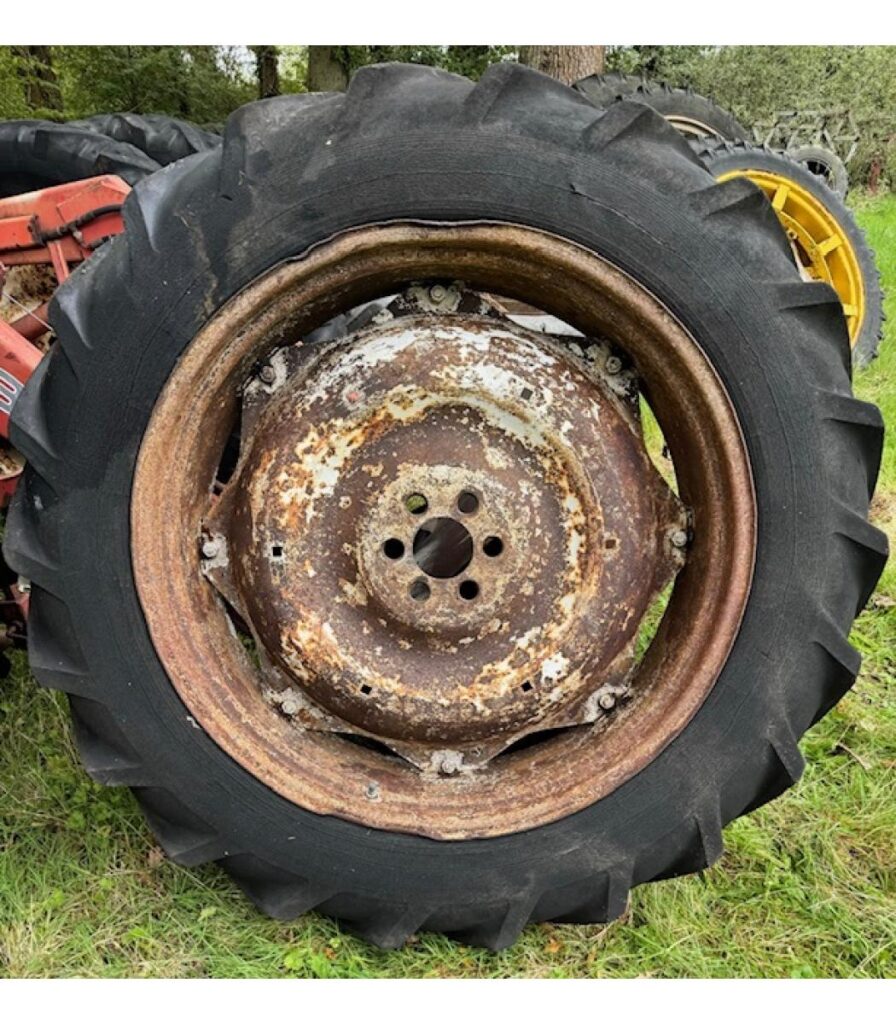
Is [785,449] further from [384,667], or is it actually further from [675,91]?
[675,91]

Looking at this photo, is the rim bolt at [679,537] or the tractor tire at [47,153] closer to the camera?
the rim bolt at [679,537]

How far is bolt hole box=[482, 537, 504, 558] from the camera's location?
1821mm

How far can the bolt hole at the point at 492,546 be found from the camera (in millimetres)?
1821

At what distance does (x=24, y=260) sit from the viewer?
259 cm

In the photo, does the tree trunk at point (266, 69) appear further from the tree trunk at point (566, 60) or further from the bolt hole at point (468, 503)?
the bolt hole at point (468, 503)

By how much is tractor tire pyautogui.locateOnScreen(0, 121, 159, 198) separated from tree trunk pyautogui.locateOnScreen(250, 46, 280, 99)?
813 cm

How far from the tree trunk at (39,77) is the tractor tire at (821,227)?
24.1 ft

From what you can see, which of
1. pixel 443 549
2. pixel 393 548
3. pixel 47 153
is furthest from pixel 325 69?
pixel 393 548

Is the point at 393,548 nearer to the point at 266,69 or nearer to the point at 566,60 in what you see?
the point at 566,60

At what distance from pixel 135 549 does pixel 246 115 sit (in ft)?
2.64

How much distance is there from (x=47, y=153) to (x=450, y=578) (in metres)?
2.55

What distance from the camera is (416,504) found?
1.90m

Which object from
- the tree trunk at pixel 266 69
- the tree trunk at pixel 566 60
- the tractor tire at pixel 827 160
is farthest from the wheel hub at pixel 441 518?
the tree trunk at pixel 266 69

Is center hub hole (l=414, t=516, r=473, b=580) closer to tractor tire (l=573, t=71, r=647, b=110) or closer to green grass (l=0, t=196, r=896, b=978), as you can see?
green grass (l=0, t=196, r=896, b=978)
